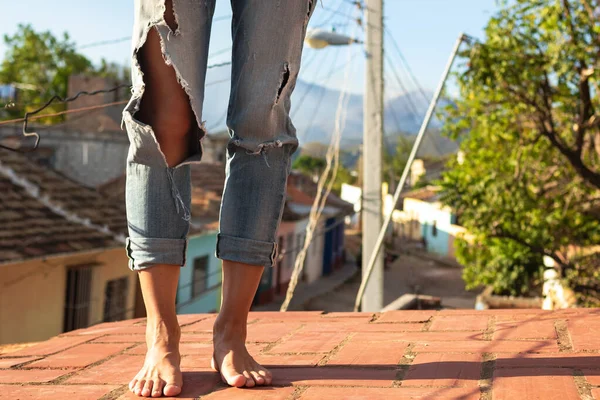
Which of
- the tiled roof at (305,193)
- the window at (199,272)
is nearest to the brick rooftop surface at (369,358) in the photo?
the window at (199,272)

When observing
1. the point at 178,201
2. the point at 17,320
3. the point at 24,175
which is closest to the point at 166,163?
the point at 178,201

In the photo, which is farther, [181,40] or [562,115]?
[562,115]

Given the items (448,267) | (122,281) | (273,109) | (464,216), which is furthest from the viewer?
(448,267)

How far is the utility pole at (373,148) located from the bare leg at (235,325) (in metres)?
7.82

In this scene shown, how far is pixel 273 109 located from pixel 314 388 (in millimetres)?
628

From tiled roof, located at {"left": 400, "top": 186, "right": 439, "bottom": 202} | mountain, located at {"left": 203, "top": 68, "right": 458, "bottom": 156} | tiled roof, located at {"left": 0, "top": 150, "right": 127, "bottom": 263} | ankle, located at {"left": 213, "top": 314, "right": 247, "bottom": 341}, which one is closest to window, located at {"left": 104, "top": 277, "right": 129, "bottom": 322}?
tiled roof, located at {"left": 0, "top": 150, "right": 127, "bottom": 263}

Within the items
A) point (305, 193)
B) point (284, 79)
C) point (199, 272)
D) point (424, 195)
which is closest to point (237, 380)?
point (284, 79)

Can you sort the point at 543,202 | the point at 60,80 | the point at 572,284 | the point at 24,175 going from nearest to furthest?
1. the point at 572,284
2. the point at 543,202
3. the point at 24,175
4. the point at 60,80

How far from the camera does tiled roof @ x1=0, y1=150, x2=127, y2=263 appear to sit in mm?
10805

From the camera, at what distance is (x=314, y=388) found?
1.77 metres

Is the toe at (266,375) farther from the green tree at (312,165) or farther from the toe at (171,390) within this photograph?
the green tree at (312,165)

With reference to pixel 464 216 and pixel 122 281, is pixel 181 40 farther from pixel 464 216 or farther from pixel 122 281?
pixel 122 281

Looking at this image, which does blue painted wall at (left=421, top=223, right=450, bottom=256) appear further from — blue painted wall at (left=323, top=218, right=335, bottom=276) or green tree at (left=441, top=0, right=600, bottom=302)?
green tree at (left=441, top=0, right=600, bottom=302)

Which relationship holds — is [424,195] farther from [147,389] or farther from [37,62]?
[147,389]
